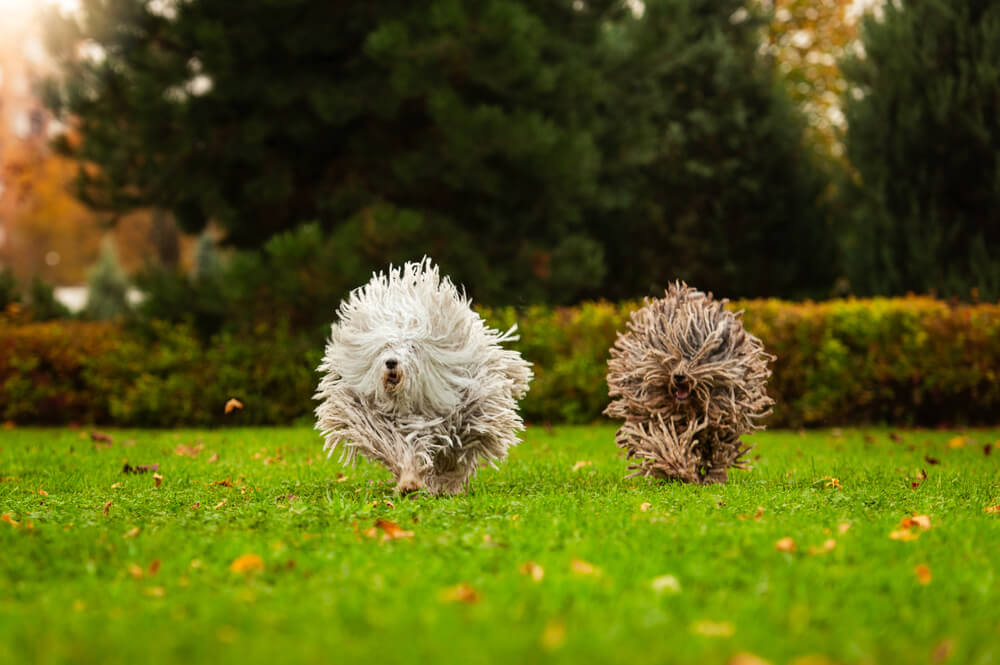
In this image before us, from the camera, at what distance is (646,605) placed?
388 cm

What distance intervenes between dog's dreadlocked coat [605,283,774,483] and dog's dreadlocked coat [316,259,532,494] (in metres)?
1.03

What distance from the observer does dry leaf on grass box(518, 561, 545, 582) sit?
4.34 meters

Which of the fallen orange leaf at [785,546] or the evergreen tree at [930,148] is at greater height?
the evergreen tree at [930,148]

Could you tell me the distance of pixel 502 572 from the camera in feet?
14.7

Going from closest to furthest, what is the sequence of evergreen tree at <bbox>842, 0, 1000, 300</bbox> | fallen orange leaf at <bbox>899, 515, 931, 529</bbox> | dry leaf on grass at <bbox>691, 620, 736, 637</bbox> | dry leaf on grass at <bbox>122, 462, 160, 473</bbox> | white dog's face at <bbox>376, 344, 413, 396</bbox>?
dry leaf on grass at <bbox>691, 620, 736, 637</bbox>
fallen orange leaf at <bbox>899, 515, 931, 529</bbox>
white dog's face at <bbox>376, 344, 413, 396</bbox>
dry leaf on grass at <bbox>122, 462, 160, 473</bbox>
evergreen tree at <bbox>842, 0, 1000, 300</bbox>

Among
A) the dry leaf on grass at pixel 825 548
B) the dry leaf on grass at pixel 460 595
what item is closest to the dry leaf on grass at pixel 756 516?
the dry leaf on grass at pixel 825 548

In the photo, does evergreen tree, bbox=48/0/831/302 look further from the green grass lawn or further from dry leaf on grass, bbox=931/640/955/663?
dry leaf on grass, bbox=931/640/955/663

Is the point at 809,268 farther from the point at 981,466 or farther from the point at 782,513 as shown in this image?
the point at 782,513

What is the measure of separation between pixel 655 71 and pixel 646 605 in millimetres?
16472

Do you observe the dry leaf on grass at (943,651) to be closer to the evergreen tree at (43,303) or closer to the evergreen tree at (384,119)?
the evergreen tree at (384,119)

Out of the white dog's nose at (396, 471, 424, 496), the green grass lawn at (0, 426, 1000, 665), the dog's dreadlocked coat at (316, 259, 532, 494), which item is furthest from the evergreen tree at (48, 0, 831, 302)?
the green grass lawn at (0, 426, 1000, 665)

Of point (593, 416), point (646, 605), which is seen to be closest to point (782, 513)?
point (646, 605)

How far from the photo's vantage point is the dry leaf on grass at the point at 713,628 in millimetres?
3503

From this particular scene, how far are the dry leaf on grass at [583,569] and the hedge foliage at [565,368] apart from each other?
909 cm
